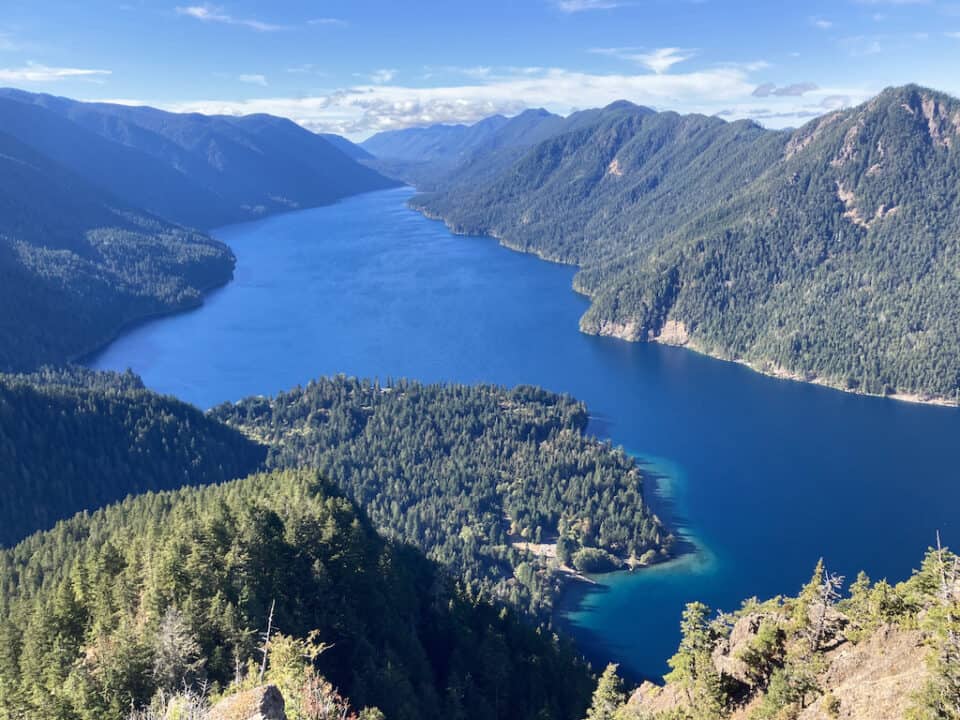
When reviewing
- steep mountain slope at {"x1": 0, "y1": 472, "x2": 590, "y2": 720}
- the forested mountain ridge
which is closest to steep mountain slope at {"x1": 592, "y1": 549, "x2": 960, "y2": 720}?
steep mountain slope at {"x1": 0, "y1": 472, "x2": 590, "y2": 720}

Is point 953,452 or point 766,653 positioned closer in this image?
point 766,653

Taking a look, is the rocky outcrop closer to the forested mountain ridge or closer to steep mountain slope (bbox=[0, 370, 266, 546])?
the forested mountain ridge

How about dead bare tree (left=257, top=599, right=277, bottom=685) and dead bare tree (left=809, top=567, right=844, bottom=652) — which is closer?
dead bare tree (left=809, top=567, right=844, bottom=652)

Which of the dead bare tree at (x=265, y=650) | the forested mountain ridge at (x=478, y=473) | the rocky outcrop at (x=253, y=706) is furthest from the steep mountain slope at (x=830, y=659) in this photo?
the forested mountain ridge at (x=478, y=473)

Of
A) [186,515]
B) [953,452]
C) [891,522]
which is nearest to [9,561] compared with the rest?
[186,515]

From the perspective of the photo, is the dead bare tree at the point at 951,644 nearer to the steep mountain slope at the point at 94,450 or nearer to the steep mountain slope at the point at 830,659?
the steep mountain slope at the point at 830,659

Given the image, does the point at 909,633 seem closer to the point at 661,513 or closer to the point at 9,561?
the point at 9,561
